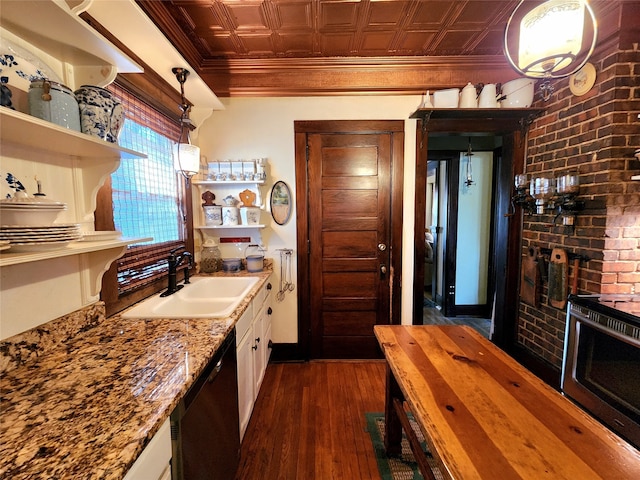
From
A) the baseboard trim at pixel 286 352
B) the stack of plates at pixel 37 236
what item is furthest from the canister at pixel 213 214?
the stack of plates at pixel 37 236

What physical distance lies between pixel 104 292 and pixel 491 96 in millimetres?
3089

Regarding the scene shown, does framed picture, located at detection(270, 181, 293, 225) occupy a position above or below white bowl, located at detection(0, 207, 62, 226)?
above

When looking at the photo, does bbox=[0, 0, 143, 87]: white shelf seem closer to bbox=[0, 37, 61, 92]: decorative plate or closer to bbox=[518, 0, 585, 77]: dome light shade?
bbox=[0, 37, 61, 92]: decorative plate

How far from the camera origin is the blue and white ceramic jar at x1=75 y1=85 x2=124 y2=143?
3.38 feet

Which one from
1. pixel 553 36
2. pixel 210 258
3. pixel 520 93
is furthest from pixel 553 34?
pixel 210 258

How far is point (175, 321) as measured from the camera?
54.8 inches

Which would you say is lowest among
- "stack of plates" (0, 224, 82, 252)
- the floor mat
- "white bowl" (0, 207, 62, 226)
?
the floor mat

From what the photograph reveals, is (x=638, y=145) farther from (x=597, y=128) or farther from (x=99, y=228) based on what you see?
(x=99, y=228)

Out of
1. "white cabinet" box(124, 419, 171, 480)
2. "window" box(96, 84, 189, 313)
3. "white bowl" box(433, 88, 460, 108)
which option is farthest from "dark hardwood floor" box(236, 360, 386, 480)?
"white bowl" box(433, 88, 460, 108)

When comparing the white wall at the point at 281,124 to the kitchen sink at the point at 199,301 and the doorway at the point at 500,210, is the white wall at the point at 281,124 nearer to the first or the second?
the doorway at the point at 500,210

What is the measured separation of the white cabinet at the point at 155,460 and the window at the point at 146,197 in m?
0.94

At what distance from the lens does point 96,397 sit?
2.66 ft

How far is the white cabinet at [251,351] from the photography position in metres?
1.63

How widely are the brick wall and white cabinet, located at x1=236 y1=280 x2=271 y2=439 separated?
2.13 metres
